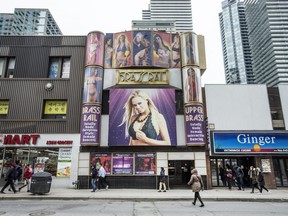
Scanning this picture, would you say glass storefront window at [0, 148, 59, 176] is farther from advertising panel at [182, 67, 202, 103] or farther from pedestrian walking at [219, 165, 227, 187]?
pedestrian walking at [219, 165, 227, 187]

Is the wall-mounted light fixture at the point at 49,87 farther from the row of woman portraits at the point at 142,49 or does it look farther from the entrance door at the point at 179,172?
the entrance door at the point at 179,172

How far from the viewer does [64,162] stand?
717 inches

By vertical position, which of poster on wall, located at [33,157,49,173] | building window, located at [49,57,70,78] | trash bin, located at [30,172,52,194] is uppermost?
building window, located at [49,57,70,78]

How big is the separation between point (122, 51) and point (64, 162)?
10.5 m

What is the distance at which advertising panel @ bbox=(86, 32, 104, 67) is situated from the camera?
63.9ft

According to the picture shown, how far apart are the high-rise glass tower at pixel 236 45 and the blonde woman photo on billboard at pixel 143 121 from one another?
543ft

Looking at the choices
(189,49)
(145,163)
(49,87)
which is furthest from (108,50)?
(145,163)

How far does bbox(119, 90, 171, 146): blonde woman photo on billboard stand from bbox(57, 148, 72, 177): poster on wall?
5.01m

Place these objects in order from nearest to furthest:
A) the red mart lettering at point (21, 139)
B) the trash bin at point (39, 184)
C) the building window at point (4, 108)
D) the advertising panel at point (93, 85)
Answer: the trash bin at point (39, 184) < the red mart lettering at point (21, 139) < the advertising panel at point (93, 85) < the building window at point (4, 108)

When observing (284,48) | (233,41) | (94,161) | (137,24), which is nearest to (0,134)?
(94,161)

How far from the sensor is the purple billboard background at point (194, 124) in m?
17.9

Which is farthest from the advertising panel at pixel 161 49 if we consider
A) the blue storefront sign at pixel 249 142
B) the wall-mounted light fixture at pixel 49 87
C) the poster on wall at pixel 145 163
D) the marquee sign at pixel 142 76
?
the wall-mounted light fixture at pixel 49 87

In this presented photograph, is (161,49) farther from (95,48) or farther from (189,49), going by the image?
(95,48)

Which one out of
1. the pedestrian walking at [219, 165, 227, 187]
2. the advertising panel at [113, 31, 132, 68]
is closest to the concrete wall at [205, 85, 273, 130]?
the pedestrian walking at [219, 165, 227, 187]
